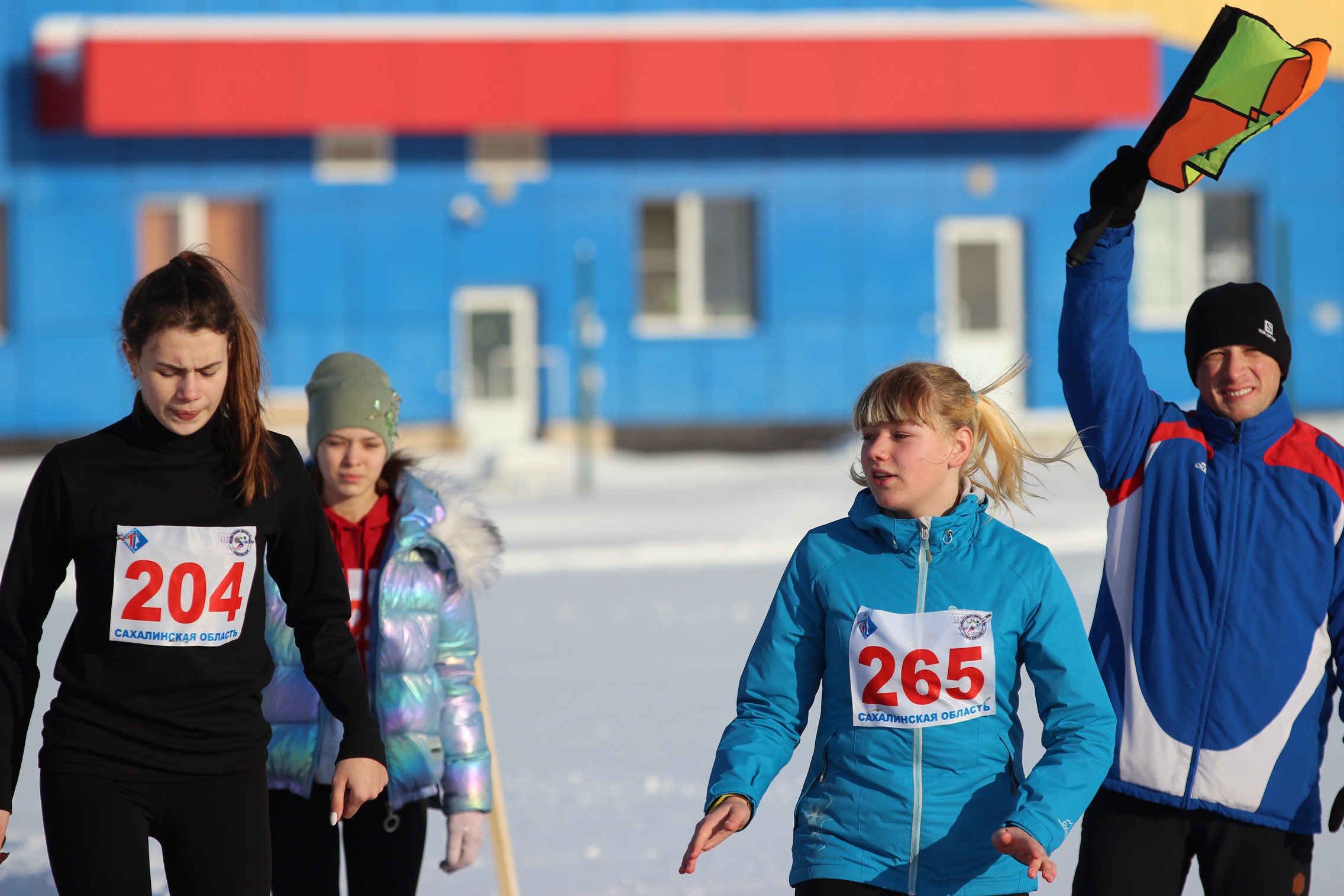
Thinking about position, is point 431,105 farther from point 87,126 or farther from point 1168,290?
point 1168,290

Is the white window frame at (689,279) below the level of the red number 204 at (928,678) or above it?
above

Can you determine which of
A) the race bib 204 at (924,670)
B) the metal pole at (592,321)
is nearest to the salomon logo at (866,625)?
the race bib 204 at (924,670)

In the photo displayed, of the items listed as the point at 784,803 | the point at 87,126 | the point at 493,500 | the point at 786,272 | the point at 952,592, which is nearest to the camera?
the point at 952,592

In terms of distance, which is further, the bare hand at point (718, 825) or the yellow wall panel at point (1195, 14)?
the yellow wall panel at point (1195, 14)

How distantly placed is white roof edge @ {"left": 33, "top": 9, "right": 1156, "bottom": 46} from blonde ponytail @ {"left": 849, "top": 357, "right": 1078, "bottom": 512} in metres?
16.9

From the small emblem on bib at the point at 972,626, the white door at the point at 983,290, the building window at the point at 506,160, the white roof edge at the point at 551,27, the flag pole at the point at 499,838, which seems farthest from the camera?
the white door at the point at 983,290

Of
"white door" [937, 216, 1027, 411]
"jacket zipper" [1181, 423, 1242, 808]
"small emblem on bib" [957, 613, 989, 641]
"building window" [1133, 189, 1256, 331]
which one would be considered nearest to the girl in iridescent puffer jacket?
"small emblem on bib" [957, 613, 989, 641]

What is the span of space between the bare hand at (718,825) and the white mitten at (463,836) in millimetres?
942

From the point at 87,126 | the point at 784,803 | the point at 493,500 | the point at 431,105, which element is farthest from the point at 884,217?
the point at 784,803

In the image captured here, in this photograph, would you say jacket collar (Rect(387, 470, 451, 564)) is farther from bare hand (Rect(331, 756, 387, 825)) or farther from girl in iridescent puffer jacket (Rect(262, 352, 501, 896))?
bare hand (Rect(331, 756, 387, 825))

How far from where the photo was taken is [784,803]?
4.98 m

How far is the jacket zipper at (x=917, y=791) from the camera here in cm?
231

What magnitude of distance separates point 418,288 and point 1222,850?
17.4 meters

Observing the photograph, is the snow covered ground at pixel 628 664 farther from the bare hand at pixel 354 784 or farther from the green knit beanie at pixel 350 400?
the bare hand at pixel 354 784
